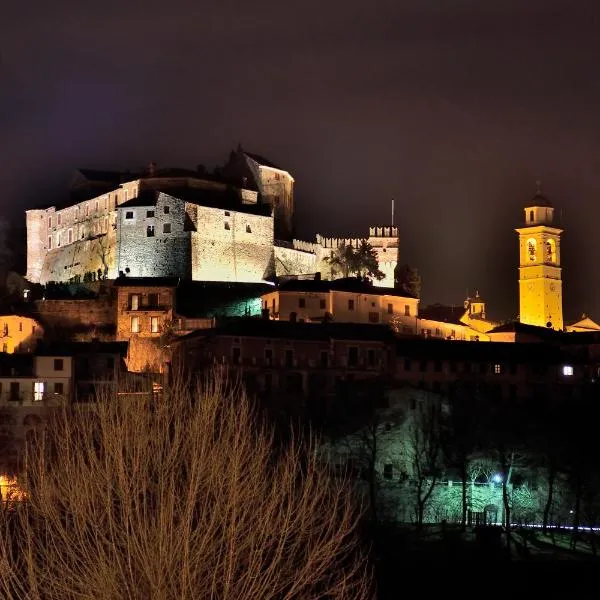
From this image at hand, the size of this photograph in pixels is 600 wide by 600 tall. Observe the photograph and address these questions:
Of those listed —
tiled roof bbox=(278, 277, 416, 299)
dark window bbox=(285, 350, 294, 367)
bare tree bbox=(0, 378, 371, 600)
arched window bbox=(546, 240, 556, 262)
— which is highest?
arched window bbox=(546, 240, 556, 262)

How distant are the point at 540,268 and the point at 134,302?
40.1 metres

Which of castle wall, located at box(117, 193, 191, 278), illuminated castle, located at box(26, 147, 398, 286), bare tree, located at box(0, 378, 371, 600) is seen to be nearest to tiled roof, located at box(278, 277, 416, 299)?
illuminated castle, located at box(26, 147, 398, 286)

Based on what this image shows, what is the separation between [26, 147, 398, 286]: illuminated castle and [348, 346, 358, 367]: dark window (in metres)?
19.2

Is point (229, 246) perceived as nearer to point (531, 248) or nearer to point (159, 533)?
point (531, 248)

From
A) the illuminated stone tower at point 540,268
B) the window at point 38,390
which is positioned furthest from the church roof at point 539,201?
the window at point 38,390

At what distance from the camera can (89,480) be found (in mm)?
47812

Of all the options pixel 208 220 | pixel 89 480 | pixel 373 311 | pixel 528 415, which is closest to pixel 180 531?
pixel 89 480

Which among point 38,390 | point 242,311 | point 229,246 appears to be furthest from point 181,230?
point 38,390

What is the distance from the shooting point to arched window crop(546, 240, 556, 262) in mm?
126438

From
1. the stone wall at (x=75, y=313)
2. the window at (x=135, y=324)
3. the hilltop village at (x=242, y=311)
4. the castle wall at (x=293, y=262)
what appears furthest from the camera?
the castle wall at (x=293, y=262)

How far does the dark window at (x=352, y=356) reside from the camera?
89688mm

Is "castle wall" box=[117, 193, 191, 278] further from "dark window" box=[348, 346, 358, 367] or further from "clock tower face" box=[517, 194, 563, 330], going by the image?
"clock tower face" box=[517, 194, 563, 330]

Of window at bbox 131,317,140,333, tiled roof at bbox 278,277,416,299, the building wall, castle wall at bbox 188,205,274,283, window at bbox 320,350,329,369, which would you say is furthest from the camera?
castle wall at bbox 188,205,274,283

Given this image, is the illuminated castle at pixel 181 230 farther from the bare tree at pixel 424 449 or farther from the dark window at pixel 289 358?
the bare tree at pixel 424 449
